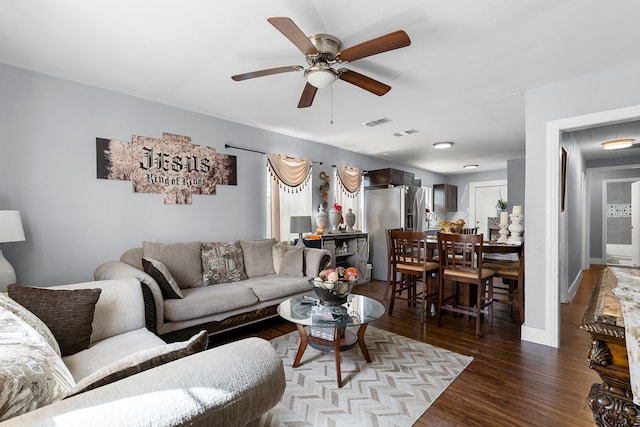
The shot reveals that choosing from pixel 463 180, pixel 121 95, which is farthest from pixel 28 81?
pixel 463 180

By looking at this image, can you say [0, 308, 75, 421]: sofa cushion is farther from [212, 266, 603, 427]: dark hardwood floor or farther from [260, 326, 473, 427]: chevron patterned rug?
[212, 266, 603, 427]: dark hardwood floor

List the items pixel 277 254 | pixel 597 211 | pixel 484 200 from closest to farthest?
1. pixel 277 254
2. pixel 597 211
3. pixel 484 200

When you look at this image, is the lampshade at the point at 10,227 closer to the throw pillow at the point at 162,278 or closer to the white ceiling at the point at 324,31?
the throw pillow at the point at 162,278

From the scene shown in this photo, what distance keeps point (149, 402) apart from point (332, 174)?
4.91 metres

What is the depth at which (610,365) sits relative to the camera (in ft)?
3.05

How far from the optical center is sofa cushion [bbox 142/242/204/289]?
3.01 meters

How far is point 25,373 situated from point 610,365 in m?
1.72

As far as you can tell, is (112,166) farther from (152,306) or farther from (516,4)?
(516,4)

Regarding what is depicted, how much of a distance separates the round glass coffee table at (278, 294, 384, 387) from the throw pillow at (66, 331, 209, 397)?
1284 millimetres

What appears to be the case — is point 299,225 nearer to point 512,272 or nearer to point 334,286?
point 334,286

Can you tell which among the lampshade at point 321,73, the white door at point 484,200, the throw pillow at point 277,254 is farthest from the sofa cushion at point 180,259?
the white door at point 484,200

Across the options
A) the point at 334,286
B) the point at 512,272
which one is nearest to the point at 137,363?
the point at 334,286

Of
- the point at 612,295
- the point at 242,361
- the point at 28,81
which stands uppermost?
the point at 28,81

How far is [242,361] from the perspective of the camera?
862mm
